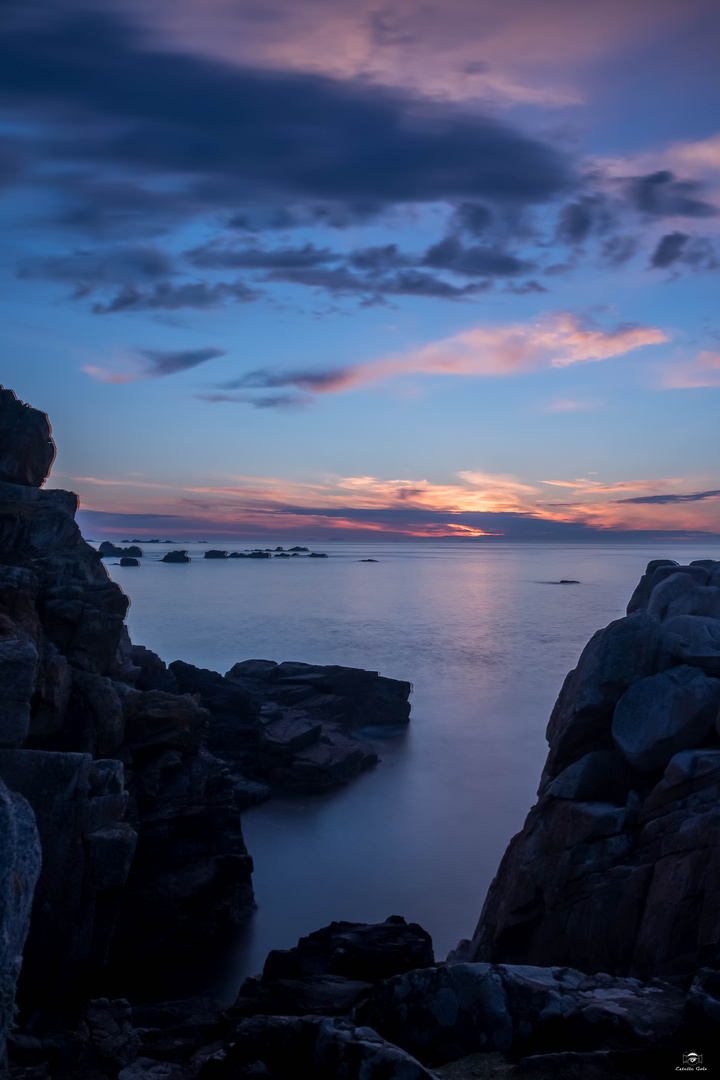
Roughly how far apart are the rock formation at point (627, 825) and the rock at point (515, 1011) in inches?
66.1

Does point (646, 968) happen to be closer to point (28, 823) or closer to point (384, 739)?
point (28, 823)

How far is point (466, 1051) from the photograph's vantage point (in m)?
8.46

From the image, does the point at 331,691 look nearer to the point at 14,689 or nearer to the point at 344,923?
the point at 344,923

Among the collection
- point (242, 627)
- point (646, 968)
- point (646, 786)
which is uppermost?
point (646, 786)

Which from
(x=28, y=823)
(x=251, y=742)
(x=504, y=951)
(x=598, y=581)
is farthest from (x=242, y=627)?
(x=598, y=581)

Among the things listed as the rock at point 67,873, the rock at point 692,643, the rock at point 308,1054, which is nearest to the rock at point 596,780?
the rock at point 692,643

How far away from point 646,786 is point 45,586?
17173 millimetres

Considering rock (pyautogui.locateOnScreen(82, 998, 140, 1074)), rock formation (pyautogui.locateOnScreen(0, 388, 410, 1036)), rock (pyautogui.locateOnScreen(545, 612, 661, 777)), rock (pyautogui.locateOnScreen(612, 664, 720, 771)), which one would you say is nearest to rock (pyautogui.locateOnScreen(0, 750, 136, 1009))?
rock formation (pyautogui.locateOnScreen(0, 388, 410, 1036))

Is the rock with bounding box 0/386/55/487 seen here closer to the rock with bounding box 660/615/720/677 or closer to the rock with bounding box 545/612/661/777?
the rock with bounding box 545/612/661/777

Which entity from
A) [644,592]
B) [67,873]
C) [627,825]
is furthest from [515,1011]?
[644,592]

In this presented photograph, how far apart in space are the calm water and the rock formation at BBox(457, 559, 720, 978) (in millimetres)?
8694

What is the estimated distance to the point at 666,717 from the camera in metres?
13.3

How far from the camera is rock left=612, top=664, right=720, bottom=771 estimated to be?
13055mm

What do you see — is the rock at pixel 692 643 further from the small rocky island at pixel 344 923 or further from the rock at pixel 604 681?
the rock at pixel 604 681
